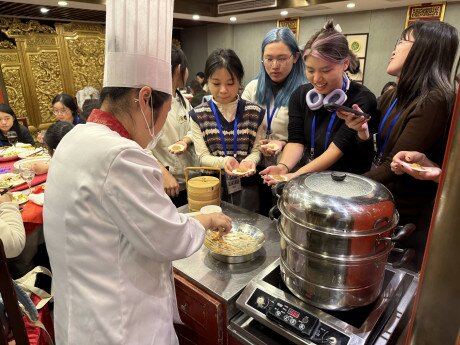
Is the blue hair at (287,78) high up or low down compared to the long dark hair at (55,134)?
up

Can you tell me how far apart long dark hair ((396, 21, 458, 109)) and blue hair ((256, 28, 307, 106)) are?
66 cm

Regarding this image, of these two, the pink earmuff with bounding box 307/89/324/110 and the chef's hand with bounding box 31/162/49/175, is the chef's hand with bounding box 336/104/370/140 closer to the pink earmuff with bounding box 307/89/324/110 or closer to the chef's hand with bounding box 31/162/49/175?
the pink earmuff with bounding box 307/89/324/110

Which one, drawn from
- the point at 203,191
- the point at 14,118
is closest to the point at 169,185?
the point at 203,191

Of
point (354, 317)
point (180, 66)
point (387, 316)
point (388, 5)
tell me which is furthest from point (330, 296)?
point (388, 5)

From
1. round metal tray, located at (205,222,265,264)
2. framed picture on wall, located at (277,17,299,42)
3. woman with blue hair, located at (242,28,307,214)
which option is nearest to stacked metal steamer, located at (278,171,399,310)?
round metal tray, located at (205,222,265,264)

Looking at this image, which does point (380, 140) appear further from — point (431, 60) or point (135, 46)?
point (135, 46)

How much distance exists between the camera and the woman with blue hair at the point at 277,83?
71.7 inches

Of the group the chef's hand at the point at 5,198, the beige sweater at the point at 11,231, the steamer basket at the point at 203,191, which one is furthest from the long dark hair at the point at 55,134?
the steamer basket at the point at 203,191

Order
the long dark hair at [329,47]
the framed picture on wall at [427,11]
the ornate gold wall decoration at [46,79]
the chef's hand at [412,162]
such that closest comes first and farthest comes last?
the chef's hand at [412,162] → the long dark hair at [329,47] → the framed picture on wall at [427,11] → the ornate gold wall decoration at [46,79]

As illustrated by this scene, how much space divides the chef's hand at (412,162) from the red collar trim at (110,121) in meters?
0.97

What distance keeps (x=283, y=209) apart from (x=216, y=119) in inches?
38.3

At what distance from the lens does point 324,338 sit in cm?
86

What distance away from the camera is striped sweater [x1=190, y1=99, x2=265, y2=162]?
1815 millimetres

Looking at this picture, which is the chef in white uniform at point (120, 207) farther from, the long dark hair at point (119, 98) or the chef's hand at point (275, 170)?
the chef's hand at point (275, 170)
